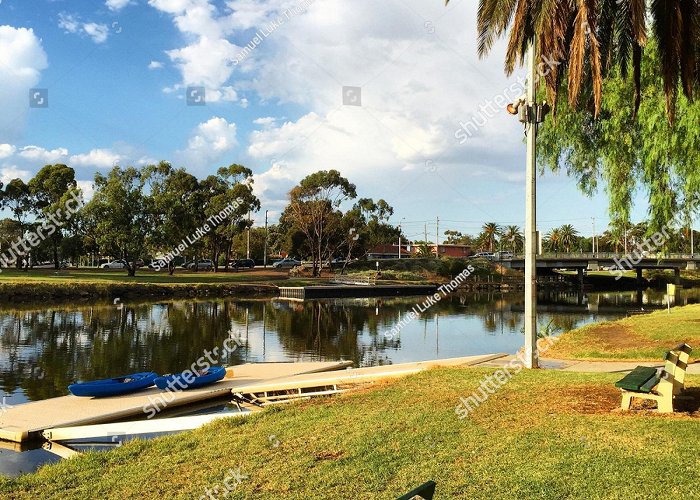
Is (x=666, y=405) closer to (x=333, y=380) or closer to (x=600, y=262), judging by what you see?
(x=333, y=380)

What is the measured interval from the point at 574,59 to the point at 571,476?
7.78 meters

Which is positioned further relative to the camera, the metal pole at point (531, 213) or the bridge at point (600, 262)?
the bridge at point (600, 262)

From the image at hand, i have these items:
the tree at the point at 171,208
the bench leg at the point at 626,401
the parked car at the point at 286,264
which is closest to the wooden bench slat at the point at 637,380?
the bench leg at the point at 626,401

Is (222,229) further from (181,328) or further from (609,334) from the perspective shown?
(609,334)

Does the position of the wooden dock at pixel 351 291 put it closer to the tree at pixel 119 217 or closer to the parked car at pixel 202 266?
the tree at pixel 119 217

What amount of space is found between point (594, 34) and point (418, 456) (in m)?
8.45

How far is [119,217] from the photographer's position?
60156 mm

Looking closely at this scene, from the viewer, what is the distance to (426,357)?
2578cm

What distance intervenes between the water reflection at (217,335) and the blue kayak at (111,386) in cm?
271

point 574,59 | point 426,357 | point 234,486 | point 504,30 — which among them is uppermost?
point 504,30

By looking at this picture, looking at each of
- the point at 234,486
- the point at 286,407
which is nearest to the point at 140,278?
the point at 286,407

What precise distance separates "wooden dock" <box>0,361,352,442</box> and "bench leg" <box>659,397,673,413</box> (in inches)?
446

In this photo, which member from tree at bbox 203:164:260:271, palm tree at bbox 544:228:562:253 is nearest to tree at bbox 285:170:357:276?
tree at bbox 203:164:260:271

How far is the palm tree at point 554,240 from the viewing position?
145 m
